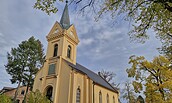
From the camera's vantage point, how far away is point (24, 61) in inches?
1190

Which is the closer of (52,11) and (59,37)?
(52,11)

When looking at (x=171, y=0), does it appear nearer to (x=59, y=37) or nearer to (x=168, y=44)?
(x=168, y=44)

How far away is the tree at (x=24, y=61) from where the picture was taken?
1137 inches

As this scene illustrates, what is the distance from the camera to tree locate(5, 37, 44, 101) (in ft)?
94.8

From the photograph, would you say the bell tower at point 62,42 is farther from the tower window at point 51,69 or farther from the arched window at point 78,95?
the arched window at point 78,95

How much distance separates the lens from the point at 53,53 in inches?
916

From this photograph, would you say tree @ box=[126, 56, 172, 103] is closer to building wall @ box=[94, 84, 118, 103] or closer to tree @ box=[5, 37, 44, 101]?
building wall @ box=[94, 84, 118, 103]

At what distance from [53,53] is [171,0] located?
2062cm

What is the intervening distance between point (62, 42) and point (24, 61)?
1234 centimetres

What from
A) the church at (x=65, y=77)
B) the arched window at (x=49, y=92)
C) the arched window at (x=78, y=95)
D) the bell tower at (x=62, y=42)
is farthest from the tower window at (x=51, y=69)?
the arched window at (x=78, y=95)

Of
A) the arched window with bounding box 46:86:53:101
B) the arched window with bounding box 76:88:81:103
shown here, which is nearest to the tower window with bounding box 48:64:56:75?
the arched window with bounding box 46:86:53:101

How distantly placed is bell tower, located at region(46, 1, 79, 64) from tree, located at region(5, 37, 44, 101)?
8.88 m

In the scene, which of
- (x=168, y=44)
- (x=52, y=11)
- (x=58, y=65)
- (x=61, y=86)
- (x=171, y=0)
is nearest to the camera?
(x=171, y=0)

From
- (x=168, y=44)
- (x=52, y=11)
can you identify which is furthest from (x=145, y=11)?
(x=168, y=44)
